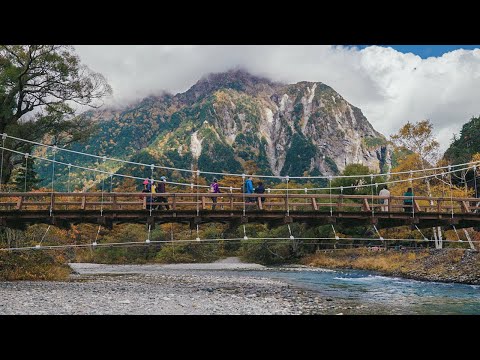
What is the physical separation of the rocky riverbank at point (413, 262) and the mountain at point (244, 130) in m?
36.4

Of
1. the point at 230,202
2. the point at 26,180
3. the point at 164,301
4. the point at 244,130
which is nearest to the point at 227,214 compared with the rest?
the point at 230,202

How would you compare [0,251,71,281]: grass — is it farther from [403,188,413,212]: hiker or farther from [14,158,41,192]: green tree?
[403,188,413,212]: hiker

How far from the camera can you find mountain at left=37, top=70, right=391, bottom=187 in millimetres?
68250

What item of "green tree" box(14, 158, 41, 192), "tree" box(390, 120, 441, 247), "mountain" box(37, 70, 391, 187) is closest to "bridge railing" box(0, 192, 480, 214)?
"green tree" box(14, 158, 41, 192)

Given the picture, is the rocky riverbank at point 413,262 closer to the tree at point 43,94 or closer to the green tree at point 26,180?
the tree at point 43,94

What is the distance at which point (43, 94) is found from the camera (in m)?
15.3

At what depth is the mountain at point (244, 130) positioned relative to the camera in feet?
224

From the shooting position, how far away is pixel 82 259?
26.3 m

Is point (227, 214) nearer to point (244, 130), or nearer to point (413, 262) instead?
point (413, 262)

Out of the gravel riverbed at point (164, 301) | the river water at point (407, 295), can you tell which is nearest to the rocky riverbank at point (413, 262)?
the river water at point (407, 295)

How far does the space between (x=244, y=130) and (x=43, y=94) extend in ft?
248

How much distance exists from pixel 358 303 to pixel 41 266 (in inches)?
364

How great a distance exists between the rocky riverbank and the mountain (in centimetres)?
3643
